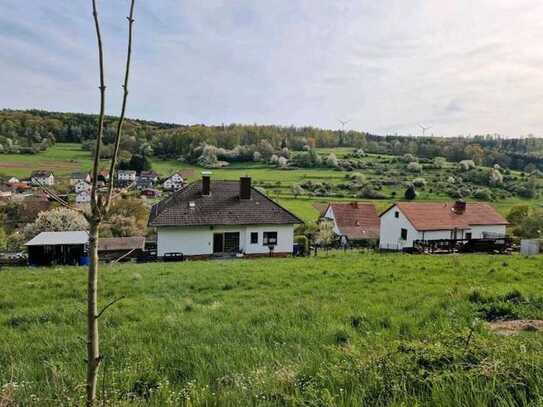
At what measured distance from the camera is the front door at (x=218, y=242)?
28.6m

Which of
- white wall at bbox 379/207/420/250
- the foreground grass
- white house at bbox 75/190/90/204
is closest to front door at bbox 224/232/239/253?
the foreground grass

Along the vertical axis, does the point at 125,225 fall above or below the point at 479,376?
below

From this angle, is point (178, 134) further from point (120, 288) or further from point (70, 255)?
point (120, 288)

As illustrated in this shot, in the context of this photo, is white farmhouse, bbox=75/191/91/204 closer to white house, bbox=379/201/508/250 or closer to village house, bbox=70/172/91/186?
village house, bbox=70/172/91/186

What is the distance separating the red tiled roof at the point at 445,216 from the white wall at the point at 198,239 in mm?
17367

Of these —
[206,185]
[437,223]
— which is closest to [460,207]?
[437,223]

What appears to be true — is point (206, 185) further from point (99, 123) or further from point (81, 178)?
point (99, 123)

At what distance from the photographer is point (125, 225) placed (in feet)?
137

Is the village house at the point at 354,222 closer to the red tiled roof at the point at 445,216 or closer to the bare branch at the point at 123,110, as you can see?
the red tiled roof at the point at 445,216

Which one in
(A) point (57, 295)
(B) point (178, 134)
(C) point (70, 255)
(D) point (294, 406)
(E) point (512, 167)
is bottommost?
(C) point (70, 255)

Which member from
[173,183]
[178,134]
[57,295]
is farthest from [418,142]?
[57,295]

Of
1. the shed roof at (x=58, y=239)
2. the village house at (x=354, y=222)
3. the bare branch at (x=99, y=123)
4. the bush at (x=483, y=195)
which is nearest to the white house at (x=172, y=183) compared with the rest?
the village house at (x=354, y=222)

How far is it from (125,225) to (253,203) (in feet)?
61.4

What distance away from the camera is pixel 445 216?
130 feet
